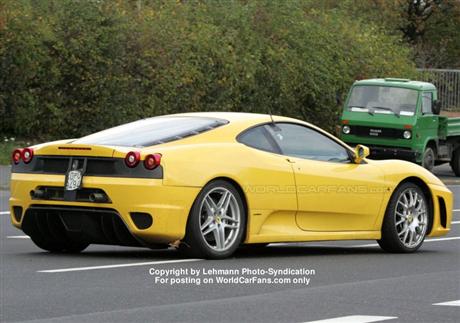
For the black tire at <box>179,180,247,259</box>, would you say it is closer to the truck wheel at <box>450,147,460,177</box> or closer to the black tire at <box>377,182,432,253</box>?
the black tire at <box>377,182,432,253</box>

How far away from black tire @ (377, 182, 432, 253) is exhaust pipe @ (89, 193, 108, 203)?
3.15 metres

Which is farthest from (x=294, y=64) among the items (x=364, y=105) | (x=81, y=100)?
(x=81, y=100)

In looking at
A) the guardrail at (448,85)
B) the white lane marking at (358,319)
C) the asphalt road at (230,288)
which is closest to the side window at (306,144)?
the asphalt road at (230,288)

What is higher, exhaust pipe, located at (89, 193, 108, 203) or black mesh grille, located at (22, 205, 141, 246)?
exhaust pipe, located at (89, 193, 108, 203)

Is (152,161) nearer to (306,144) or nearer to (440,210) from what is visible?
(306,144)

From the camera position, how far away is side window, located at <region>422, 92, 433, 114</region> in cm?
3117

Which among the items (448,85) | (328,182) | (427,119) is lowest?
(448,85)

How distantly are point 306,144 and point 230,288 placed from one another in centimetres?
323

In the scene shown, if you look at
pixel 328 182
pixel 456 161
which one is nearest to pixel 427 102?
pixel 456 161

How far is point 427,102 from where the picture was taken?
103ft

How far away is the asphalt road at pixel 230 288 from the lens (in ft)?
Answer: 29.0

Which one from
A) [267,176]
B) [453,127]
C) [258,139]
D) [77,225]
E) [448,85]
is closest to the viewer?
[77,225]

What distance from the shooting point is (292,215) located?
12.7 meters

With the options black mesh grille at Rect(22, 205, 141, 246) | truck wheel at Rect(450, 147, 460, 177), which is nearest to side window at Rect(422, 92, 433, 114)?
truck wheel at Rect(450, 147, 460, 177)
